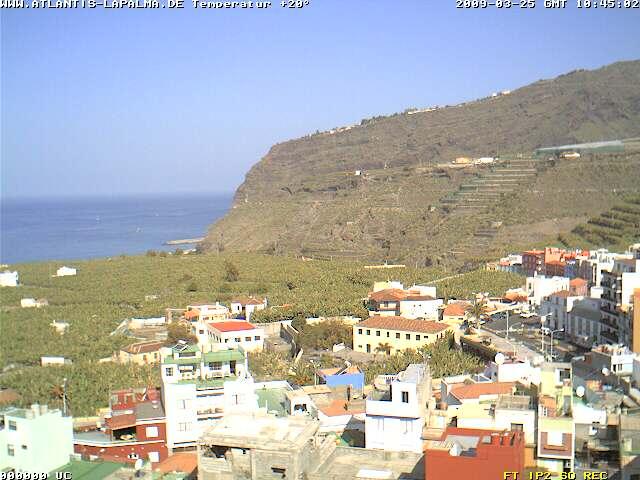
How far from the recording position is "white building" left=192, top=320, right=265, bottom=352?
26.6 metres

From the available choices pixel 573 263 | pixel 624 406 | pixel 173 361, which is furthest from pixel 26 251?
pixel 624 406

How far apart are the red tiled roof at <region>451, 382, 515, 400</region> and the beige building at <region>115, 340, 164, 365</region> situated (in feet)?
36.5

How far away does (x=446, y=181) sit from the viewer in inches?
2623

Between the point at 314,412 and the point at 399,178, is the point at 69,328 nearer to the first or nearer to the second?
the point at 314,412

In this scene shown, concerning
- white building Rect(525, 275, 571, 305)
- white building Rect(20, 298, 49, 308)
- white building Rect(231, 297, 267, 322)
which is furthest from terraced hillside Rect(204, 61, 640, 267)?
white building Rect(20, 298, 49, 308)

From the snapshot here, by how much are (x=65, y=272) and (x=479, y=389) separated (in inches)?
1368

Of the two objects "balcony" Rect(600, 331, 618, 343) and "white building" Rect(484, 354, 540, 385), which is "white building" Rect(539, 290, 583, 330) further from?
"white building" Rect(484, 354, 540, 385)

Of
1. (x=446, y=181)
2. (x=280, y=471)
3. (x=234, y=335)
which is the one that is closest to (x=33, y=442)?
(x=280, y=471)

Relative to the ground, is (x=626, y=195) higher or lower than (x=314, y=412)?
higher

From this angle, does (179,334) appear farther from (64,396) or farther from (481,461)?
(481,461)

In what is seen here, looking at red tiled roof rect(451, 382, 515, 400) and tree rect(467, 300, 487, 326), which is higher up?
red tiled roof rect(451, 382, 515, 400)

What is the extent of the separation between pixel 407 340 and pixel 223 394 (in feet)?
33.6

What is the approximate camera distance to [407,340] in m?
26.3

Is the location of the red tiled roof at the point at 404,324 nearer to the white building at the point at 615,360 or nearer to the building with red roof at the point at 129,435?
the white building at the point at 615,360
